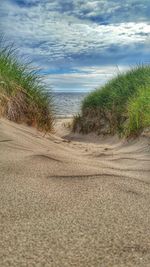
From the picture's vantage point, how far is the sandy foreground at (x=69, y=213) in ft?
3.38

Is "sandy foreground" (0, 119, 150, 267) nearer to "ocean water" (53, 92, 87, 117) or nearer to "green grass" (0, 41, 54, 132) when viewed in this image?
"green grass" (0, 41, 54, 132)

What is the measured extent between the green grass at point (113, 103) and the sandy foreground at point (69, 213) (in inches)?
128

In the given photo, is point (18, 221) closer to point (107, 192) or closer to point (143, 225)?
point (143, 225)

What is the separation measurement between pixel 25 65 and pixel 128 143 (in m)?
1.59

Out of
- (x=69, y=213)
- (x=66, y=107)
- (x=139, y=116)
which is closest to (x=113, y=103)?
(x=139, y=116)

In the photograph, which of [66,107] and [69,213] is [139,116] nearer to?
[69,213]

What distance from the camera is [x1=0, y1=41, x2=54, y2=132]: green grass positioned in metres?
3.77

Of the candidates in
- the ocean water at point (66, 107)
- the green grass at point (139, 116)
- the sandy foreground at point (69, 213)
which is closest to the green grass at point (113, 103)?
the ocean water at point (66, 107)

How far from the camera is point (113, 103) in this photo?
6.16 m

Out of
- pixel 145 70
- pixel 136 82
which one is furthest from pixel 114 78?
pixel 136 82

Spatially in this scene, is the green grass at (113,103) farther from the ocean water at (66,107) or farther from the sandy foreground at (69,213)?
the sandy foreground at (69,213)

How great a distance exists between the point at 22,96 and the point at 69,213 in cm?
283

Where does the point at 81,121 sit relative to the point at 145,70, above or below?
below

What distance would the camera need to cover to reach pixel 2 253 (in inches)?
40.1
